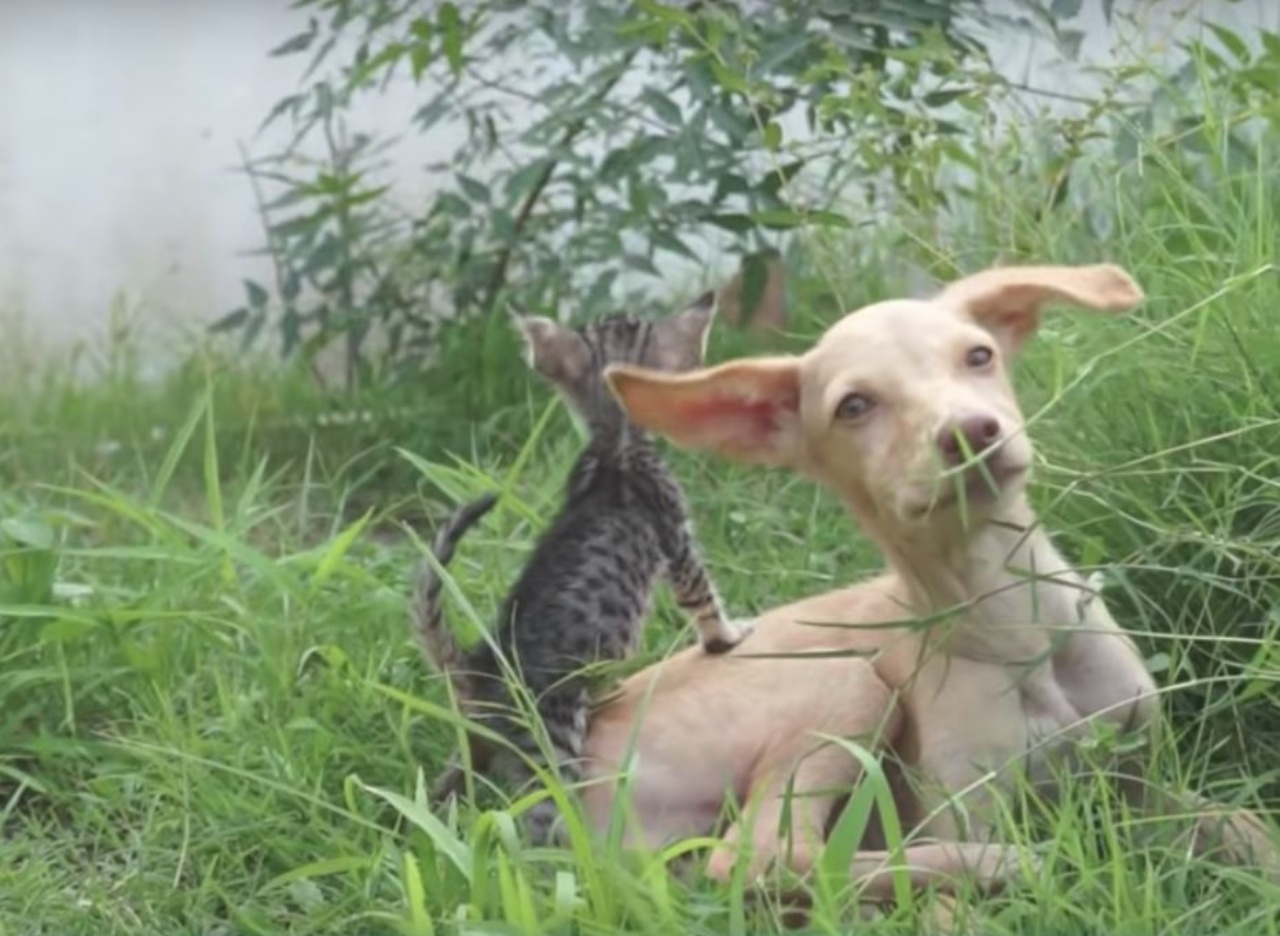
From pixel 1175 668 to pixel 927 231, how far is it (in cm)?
157

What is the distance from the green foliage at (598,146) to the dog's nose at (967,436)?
1479mm

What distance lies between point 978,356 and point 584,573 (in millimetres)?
730

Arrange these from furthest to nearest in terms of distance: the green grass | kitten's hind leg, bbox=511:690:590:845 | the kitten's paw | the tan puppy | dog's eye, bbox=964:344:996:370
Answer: the kitten's paw, kitten's hind leg, bbox=511:690:590:845, dog's eye, bbox=964:344:996:370, the tan puppy, the green grass

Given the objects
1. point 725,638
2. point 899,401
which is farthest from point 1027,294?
point 725,638

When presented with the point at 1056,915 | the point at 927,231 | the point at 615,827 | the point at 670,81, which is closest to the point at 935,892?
the point at 1056,915

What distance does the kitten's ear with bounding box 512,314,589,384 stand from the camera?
396 centimetres

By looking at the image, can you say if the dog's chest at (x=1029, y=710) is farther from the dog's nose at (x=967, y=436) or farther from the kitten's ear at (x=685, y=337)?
the kitten's ear at (x=685, y=337)

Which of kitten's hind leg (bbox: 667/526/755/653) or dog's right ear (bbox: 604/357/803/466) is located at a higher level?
dog's right ear (bbox: 604/357/803/466)

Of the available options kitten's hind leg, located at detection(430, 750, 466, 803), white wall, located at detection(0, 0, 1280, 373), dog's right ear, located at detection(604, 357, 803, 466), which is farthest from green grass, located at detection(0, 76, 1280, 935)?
white wall, located at detection(0, 0, 1280, 373)

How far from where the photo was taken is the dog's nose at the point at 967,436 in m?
3.04

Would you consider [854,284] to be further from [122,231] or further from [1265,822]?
[122,231]

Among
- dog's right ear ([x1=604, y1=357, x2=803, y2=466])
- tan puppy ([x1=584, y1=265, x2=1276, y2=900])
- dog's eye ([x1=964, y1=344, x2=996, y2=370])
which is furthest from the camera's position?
dog's right ear ([x1=604, y1=357, x2=803, y2=466])

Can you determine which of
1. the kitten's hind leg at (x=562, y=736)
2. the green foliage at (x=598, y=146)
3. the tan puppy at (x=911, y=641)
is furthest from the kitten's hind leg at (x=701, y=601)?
the green foliage at (x=598, y=146)

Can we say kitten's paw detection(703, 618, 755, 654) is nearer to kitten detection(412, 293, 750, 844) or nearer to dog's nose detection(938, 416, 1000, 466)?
kitten detection(412, 293, 750, 844)
